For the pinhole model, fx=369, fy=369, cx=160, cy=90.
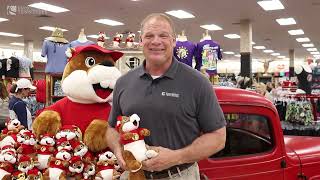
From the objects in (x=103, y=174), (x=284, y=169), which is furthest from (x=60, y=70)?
(x=284, y=169)

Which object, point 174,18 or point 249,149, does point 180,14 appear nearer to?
point 174,18

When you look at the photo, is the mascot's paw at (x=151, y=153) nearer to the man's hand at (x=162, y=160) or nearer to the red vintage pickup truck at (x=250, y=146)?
the man's hand at (x=162, y=160)

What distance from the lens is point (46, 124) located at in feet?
8.48

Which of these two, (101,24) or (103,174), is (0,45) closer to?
(101,24)

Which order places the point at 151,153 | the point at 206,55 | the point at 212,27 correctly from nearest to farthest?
the point at 151,153 < the point at 206,55 < the point at 212,27

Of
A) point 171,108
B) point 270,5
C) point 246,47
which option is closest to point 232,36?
point 246,47

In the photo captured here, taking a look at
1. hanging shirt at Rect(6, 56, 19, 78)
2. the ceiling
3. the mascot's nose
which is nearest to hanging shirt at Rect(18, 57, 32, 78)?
hanging shirt at Rect(6, 56, 19, 78)

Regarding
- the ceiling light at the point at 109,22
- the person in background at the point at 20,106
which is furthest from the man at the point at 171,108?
the ceiling light at the point at 109,22

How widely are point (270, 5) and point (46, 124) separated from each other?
9.22 meters

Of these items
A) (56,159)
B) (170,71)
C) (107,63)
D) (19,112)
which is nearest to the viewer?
(170,71)

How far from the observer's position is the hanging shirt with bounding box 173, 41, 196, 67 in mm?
4555

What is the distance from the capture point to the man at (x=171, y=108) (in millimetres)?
1840

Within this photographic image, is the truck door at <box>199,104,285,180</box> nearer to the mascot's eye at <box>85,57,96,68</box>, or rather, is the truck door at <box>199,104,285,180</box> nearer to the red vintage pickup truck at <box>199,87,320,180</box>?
the red vintage pickup truck at <box>199,87,320,180</box>

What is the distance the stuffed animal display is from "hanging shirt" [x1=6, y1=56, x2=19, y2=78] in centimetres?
543
